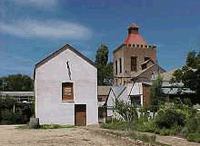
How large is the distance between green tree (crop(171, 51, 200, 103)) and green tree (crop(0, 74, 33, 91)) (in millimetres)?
58753

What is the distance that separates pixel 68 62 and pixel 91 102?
442cm

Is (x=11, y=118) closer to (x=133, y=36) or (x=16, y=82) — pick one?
(x=133, y=36)

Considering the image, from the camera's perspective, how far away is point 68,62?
2781cm

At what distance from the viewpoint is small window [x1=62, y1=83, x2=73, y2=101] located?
27438mm

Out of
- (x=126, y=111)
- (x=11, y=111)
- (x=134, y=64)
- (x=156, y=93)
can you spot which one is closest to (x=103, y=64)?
(x=134, y=64)

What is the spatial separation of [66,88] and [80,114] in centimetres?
285

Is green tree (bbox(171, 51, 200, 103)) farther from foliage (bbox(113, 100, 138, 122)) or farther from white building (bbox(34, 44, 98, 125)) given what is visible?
white building (bbox(34, 44, 98, 125))

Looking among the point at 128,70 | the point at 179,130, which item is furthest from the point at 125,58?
the point at 179,130

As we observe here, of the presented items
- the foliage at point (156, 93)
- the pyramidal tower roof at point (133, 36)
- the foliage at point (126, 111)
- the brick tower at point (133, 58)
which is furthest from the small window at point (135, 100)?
the pyramidal tower roof at point (133, 36)

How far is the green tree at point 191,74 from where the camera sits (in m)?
25.0

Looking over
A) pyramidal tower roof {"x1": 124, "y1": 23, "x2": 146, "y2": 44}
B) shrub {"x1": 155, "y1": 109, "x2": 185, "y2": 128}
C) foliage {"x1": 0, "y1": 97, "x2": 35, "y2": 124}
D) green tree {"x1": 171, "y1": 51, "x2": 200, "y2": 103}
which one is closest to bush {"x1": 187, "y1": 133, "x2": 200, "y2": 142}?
shrub {"x1": 155, "y1": 109, "x2": 185, "y2": 128}

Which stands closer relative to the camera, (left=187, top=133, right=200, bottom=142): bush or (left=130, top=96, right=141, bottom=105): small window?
(left=187, top=133, right=200, bottom=142): bush

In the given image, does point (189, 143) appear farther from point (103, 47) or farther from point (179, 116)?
point (103, 47)

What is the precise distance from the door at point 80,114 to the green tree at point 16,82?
5302 cm
